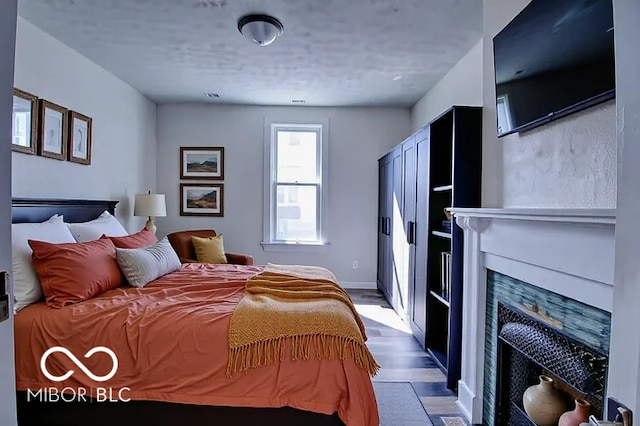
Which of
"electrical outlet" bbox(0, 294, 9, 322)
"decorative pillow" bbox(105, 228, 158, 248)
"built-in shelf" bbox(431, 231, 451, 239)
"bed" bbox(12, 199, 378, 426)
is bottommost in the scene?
"bed" bbox(12, 199, 378, 426)

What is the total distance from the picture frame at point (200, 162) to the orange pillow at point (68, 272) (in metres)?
2.83

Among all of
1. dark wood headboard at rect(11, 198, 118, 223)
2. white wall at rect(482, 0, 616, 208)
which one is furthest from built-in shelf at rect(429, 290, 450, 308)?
dark wood headboard at rect(11, 198, 118, 223)

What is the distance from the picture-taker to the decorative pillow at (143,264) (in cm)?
236

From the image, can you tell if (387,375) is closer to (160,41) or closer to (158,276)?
(158,276)

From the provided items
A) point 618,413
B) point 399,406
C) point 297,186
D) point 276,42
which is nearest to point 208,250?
point 297,186

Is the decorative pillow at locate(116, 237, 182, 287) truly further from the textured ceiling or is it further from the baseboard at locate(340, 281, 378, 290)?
the baseboard at locate(340, 281, 378, 290)

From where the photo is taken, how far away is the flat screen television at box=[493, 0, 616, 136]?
122 centimetres

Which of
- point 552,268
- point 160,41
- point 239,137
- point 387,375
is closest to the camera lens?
point 552,268

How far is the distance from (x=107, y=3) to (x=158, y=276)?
1.90 m

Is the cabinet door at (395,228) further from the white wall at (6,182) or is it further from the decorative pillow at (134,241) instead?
the white wall at (6,182)

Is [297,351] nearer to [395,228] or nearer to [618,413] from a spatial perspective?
[618,413]

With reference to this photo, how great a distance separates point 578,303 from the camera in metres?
1.32

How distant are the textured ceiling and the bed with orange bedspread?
2042mm

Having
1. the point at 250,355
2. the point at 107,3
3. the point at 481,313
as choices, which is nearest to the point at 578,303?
the point at 481,313
